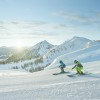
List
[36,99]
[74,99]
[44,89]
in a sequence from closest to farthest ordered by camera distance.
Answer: [74,99] → [36,99] → [44,89]

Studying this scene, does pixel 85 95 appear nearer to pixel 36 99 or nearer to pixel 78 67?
pixel 36 99

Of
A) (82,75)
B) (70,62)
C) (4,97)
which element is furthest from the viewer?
(70,62)

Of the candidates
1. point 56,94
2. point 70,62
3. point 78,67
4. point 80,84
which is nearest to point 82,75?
point 78,67

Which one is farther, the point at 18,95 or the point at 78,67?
the point at 78,67

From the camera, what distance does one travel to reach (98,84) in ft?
47.0

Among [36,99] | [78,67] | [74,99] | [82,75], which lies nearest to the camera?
[74,99]

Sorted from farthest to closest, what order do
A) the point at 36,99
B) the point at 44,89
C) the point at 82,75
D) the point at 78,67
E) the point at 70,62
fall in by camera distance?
the point at 70,62 < the point at 78,67 < the point at 82,75 < the point at 44,89 < the point at 36,99

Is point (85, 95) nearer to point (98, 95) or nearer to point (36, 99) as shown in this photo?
point (98, 95)

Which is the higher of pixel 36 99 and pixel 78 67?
pixel 78 67

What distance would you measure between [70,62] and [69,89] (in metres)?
31.8

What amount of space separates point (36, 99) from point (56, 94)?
128 centimetres

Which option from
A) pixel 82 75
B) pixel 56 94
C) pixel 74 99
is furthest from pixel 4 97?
pixel 82 75

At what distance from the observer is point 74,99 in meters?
11.5

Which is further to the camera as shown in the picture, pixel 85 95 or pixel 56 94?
pixel 56 94
